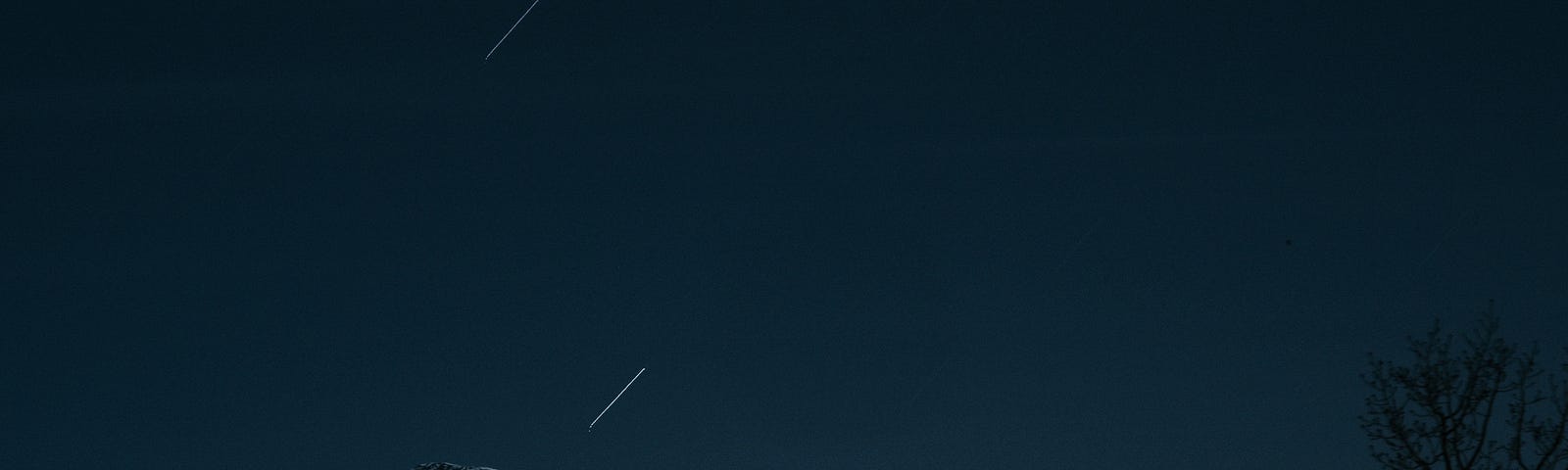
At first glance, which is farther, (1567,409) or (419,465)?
(419,465)

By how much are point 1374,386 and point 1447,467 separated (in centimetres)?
178

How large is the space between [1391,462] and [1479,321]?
296 cm

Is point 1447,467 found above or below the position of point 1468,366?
below

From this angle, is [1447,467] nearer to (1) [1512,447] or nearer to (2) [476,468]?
(1) [1512,447]

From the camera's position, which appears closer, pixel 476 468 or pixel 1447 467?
pixel 1447 467

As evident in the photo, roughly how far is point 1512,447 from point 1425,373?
1.82 metres

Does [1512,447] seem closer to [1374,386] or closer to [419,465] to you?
[1374,386]

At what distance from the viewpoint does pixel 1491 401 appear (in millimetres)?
27812

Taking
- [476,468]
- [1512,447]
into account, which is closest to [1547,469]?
[1512,447]

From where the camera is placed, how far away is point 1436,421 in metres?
27.8

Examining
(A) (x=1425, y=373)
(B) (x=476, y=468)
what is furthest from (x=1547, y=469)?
(B) (x=476, y=468)

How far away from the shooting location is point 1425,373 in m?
28.1

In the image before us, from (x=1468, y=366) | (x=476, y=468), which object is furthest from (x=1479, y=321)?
(x=476, y=468)

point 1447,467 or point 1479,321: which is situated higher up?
point 1479,321
